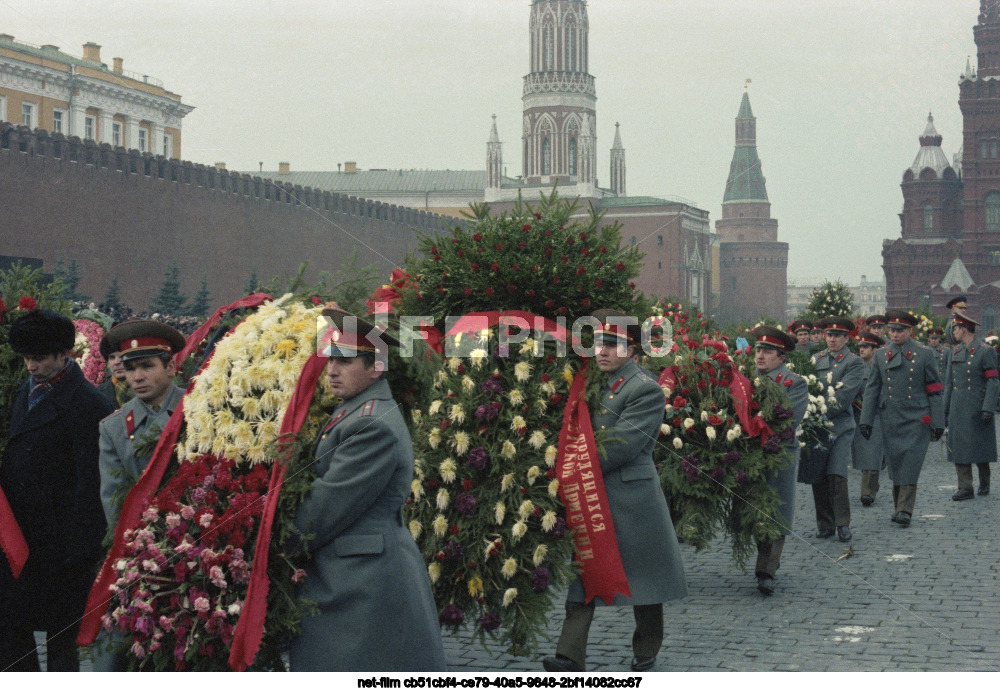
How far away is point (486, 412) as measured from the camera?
4996 millimetres

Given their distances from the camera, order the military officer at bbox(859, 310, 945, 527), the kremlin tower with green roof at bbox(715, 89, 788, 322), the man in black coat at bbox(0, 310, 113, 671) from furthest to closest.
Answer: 1. the kremlin tower with green roof at bbox(715, 89, 788, 322)
2. the military officer at bbox(859, 310, 945, 527)
3. the man in black coat at bbox(0, 310, 113, 671)

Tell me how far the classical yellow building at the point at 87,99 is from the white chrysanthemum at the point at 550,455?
39897 millimetres

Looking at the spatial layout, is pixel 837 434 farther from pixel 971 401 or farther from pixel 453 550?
pixel 453 550

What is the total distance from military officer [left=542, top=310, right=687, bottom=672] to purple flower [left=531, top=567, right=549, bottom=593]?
0.29 meters

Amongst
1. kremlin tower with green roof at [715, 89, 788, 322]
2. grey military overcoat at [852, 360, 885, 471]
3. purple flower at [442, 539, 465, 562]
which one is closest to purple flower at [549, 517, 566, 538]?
purple flower at [442, 539, 465, 562]

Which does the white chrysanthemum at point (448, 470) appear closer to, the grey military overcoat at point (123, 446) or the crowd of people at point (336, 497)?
the crowd of people at point (336, 497)

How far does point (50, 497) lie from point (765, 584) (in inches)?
157

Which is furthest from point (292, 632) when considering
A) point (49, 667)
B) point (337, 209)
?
point (337, 209)

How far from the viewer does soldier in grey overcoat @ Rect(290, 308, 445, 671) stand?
11.5ft

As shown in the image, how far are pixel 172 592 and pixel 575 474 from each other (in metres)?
1.90

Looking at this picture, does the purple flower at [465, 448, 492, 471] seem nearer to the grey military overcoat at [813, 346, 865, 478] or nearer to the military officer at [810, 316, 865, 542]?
the military officer at [810, 316, 865, 542]

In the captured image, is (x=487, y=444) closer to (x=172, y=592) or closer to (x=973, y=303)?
(x=172, y=592)

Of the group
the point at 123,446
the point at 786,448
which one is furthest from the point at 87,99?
the point at 123,446

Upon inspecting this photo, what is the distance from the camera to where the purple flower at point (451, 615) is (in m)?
4.91
